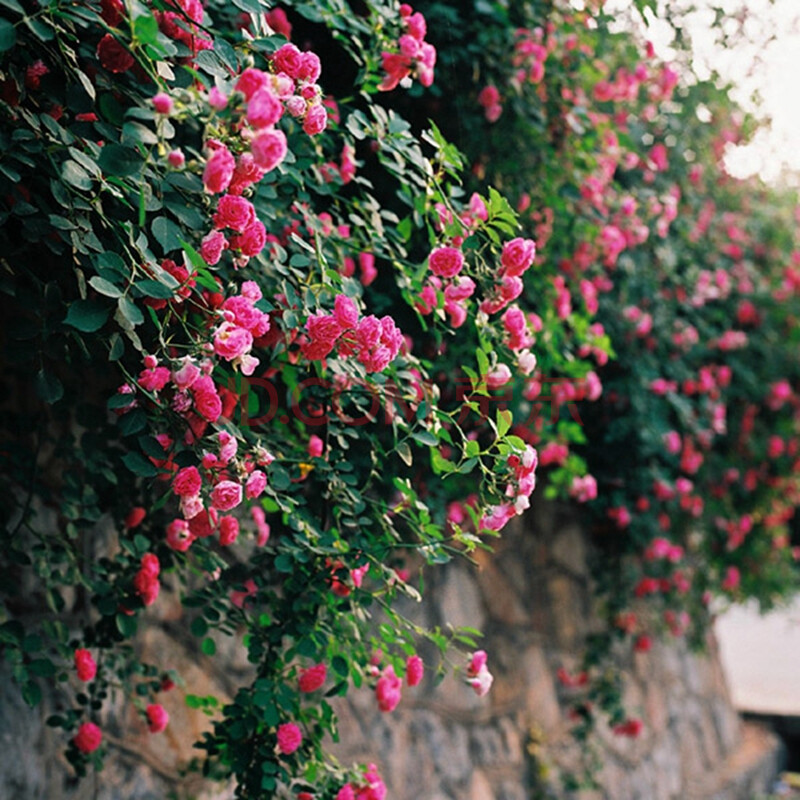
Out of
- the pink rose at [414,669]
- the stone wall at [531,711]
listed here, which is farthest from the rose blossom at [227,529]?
the stone wall at [531,711]

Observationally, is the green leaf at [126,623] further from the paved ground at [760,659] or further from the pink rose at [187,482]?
the paved ground at [760,659]

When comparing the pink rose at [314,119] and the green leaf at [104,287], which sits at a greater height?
the pink rose at [314,119]

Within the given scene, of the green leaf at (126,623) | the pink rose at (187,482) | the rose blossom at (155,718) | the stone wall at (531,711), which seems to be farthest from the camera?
the stone wall at (531,711)

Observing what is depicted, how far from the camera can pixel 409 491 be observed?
125 cm

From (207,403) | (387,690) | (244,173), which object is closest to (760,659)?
(387,690)

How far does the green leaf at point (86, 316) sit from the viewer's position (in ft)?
3.10

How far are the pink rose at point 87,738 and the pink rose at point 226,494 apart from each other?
67cm

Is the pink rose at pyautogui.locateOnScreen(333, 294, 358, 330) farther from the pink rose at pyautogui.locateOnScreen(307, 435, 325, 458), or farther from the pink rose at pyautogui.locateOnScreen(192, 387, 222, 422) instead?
the pink rose at pyautogui.locateOnScreen(307, 435, 325, 458)

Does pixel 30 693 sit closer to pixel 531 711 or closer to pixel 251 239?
pixel 251 239

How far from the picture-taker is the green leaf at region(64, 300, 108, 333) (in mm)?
943

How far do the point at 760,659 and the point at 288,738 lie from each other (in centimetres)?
792

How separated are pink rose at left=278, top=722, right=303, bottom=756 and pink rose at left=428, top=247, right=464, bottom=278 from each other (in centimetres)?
68

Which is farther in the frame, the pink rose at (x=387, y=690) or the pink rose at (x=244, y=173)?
the pink rose at (x=387, y=690)

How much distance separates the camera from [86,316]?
37.7 inches
